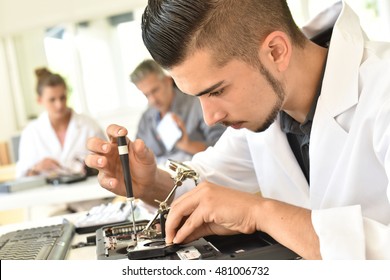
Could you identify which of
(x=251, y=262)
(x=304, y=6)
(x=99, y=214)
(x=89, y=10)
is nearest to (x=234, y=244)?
(x=251, y=262)

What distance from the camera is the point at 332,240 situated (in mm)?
682

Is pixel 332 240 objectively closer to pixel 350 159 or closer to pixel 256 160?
pixel 350 159

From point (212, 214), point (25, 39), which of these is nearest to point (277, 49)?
point (212, 214)

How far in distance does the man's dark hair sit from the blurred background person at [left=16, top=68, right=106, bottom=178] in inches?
77.5

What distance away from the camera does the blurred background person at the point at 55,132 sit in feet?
9.21

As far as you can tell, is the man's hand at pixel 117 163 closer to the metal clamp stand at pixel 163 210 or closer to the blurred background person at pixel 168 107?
the metal clamp stand at pixel 163 210

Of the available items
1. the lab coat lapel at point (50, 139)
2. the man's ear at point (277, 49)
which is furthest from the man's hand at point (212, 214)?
the lab coat lapel at point (50, 139)

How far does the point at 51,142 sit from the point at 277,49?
7.10ft

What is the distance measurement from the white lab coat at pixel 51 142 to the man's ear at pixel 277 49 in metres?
2.00

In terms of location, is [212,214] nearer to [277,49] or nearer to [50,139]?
[277,49]

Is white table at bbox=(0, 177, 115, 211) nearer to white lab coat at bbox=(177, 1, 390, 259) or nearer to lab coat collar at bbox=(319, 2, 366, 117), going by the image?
white lab coat at bbox=(177, 1, 390, 259)

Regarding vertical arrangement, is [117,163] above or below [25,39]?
below

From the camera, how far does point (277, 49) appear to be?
0.92 meters

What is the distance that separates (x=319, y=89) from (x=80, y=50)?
405 centimetres
